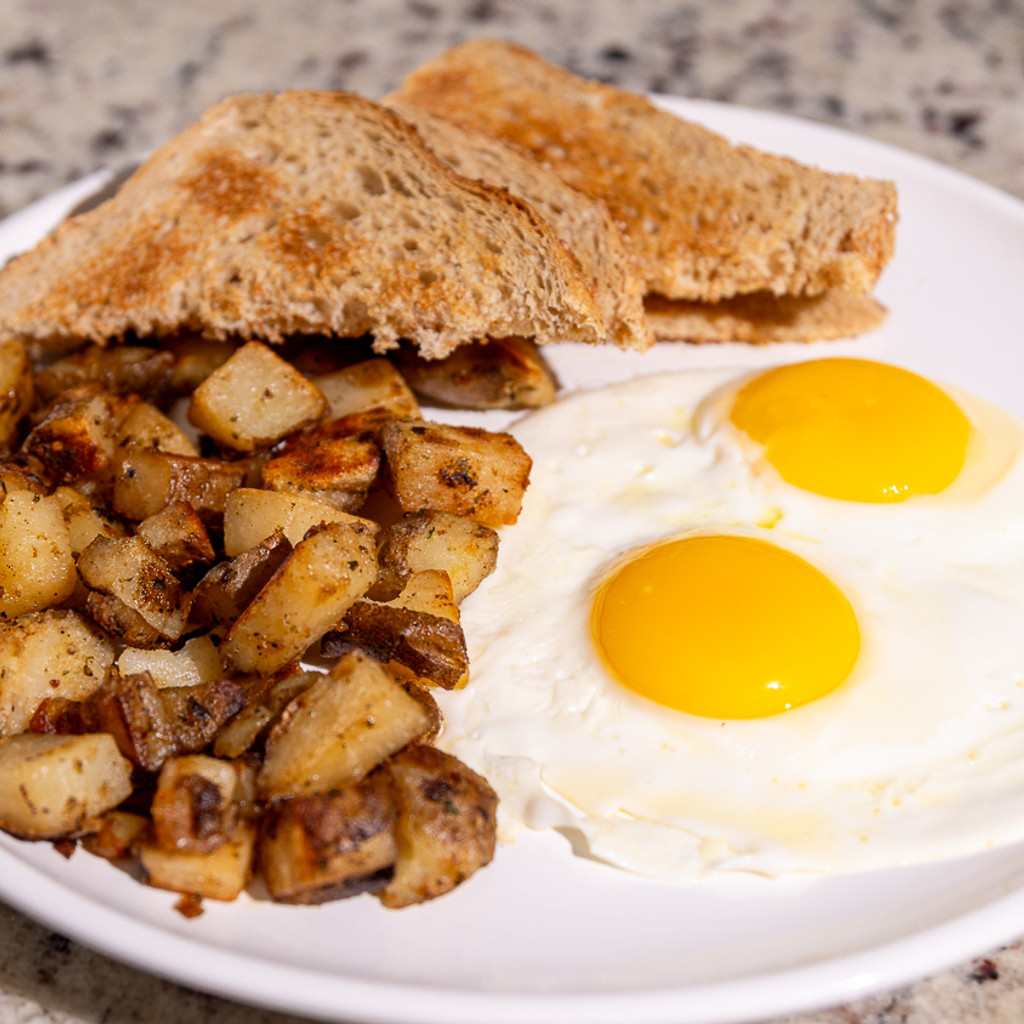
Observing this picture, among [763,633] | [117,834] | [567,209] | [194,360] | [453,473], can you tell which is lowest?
[763,633]

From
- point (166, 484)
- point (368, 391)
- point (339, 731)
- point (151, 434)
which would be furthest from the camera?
point (368, 391)

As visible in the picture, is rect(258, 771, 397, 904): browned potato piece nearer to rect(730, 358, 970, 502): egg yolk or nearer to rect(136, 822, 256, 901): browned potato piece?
rect(136, 822, 256, 901): browned potato piece

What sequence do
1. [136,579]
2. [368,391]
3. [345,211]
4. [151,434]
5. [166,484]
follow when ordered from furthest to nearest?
[345,211], [368,391], [151,434], [166,484], [136,579]

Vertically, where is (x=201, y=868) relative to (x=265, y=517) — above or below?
below

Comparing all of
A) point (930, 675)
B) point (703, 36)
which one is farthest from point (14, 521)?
point (703, 36)

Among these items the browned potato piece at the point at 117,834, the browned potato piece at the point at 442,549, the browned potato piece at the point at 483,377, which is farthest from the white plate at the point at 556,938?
the browned potato piece at the point at 483,377

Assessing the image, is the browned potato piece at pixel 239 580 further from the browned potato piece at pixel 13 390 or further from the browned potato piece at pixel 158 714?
the browned potato piece at pixel 13 390

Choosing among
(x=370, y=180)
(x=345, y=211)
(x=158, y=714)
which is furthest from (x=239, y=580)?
(x=370, y=180)

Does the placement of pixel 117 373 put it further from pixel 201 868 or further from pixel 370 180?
pixel 201 868
